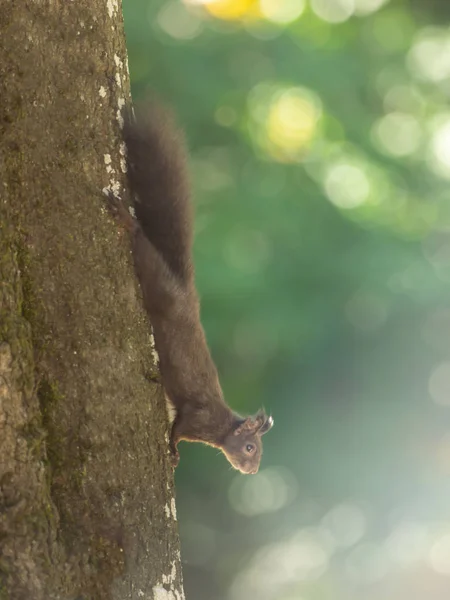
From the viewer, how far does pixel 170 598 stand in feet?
6.85

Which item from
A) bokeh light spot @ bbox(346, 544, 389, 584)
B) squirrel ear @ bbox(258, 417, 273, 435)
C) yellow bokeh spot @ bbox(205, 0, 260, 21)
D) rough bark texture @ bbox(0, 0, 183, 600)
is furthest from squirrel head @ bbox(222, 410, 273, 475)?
bokeh light spot @ bbox(346, 544, 389, 584)

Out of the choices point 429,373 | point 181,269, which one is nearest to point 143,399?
point 181,269

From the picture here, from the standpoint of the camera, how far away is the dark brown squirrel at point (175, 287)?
2932 millimetres

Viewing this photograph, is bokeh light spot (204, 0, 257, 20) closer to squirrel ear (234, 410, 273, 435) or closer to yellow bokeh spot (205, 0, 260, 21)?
yellow bokeh spot (205, 0, 260, 21)

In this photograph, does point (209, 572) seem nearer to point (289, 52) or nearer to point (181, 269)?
point (289, 52)

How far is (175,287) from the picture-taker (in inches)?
140

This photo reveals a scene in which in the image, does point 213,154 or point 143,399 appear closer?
point 143,399

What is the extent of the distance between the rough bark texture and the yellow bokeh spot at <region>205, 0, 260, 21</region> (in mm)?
4554

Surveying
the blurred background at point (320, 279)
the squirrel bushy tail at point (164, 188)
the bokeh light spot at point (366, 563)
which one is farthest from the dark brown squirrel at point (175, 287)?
the bokeh light spot at point (366, 563)

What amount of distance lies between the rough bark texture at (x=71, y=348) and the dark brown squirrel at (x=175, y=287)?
0.69 ft

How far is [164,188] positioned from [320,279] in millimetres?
3746

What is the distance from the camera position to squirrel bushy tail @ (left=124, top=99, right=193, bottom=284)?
2975mm

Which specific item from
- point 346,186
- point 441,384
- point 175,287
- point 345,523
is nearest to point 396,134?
point 346,186

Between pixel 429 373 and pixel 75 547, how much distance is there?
6.28 m
